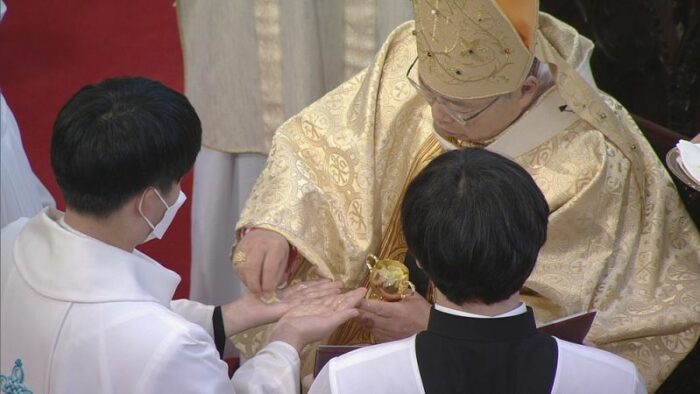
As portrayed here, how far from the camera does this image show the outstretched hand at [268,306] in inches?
93.8

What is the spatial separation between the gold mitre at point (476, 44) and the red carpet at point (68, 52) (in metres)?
2.35

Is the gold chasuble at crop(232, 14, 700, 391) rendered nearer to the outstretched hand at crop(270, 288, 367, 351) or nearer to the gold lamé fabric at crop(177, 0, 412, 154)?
the outstretched hand at crop(270, 288, 367, 351)

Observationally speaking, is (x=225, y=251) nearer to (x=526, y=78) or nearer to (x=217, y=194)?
(x=217, y=194)

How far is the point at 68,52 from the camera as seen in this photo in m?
5.65

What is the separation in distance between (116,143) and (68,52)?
4.03m

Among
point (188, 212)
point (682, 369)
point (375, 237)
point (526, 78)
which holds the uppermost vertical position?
point (526, 78)

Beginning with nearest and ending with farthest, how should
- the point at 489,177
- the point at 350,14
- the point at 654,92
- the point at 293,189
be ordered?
the point at 489,177 < the point at 293,189 < the point at 350,14 < the point at 654,92

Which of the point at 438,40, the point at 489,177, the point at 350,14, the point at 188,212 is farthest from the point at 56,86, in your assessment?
the point at 489,177

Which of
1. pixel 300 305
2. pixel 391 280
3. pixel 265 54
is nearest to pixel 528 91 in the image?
pixel 391 280

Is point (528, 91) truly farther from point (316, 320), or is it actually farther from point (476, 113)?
point (316, 320)

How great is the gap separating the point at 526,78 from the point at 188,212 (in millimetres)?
2425

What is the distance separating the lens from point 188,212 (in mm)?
4508

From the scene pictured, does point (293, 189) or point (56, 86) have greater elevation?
point (293, 189)

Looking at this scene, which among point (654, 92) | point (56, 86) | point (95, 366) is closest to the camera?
point (95, 366)
